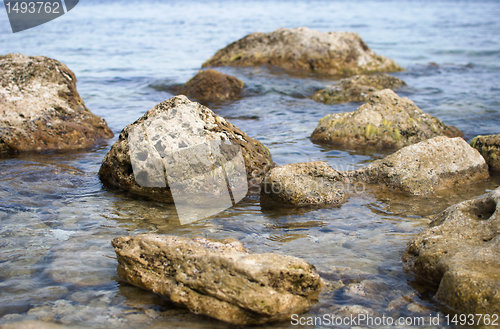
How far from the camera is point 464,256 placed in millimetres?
2920

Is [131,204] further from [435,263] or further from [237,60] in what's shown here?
[237,60]

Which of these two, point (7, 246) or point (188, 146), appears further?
point (188, 146)

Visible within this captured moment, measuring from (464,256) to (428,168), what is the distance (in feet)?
7.10

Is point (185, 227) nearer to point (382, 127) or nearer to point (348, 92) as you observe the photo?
point (382, 127)

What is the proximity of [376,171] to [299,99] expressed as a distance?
5376 mm

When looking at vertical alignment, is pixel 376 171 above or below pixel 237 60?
below

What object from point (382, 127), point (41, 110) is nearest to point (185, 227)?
point (41, 110)

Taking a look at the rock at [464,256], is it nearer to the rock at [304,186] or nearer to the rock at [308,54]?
the rock at [304,186]

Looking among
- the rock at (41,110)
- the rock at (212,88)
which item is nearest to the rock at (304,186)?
the rock at (41,110)

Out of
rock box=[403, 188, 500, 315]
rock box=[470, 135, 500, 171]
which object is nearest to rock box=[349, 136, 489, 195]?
rock box=[470, 135, 500, 171]

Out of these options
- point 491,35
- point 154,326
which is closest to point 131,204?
point 154,326

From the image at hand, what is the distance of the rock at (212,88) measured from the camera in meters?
10.1

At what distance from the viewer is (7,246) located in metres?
3.43

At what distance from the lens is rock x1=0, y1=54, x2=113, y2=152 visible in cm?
610
